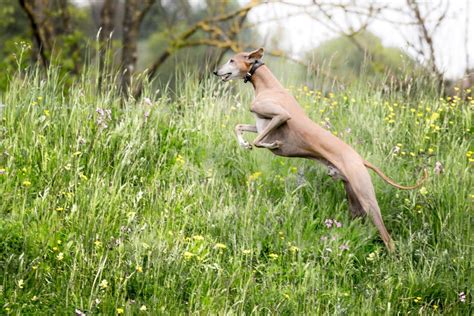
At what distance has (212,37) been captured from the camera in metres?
16.2

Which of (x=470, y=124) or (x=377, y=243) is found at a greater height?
(x=470, y=124)

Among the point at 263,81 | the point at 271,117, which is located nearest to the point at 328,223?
the point at 271,117

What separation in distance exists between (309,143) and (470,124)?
9.34ft

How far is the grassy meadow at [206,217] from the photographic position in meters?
5.23

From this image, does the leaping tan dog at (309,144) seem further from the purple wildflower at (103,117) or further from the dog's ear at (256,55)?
the purple wildflower at (103,117)

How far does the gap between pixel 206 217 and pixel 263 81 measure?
1299 mm

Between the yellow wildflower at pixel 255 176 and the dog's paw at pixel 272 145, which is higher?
the dog's paw at pixel 272 145

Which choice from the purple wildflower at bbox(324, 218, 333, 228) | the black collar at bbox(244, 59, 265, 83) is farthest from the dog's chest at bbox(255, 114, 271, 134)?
the purple wildflower at bbox(324, 218, 333, 228)

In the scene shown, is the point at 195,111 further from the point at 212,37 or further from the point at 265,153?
the point at 212,37

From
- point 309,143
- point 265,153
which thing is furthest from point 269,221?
point 265,153

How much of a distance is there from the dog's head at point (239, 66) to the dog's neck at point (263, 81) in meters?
0.09

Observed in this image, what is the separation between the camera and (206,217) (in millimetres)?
6133

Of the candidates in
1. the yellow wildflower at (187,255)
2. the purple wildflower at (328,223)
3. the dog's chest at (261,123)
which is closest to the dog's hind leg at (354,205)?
the purple wildflower at (328,223)

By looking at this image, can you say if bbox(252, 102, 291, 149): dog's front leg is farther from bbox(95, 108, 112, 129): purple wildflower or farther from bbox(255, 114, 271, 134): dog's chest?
bbox(95, 108, 112, 129): purple wildflower
